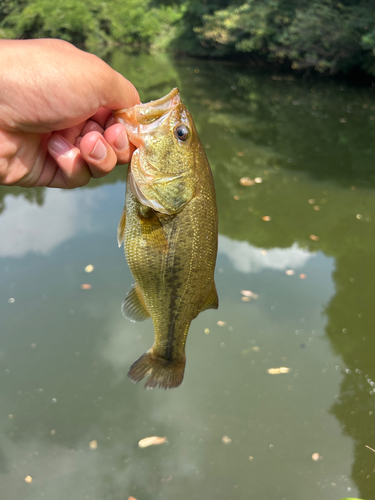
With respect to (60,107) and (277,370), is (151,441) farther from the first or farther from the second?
(60,107)

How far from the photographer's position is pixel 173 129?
71.6 inches

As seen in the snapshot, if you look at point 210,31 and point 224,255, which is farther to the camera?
point 210,31

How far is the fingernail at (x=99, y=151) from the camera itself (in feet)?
6.05

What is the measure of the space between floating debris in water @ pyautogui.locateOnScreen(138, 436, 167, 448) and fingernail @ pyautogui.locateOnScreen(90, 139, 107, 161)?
2.38 m

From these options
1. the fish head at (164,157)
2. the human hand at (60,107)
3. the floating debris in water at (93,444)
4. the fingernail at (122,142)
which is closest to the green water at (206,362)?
the floating debris in water at (93,444)

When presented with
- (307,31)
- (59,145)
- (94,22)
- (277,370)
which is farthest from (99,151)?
(94,22)

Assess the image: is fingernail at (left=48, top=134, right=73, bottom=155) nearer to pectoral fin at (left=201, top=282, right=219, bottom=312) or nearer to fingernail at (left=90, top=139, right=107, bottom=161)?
fingernail at (left=90, top=139, right=107, bottom=161)

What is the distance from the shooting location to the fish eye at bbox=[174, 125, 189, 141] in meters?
1.82

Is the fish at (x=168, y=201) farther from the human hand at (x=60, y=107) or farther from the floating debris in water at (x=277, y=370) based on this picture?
the floating debris in water at (x=277, y=370)

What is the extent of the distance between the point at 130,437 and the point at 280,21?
20004mm

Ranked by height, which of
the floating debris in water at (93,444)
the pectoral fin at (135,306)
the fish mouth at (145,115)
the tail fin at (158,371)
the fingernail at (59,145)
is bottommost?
the floating debris in water at (93,444)

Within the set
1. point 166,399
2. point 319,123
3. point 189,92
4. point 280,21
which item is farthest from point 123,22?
point 166,399

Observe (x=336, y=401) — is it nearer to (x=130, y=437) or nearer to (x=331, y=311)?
(x=331, y=311)

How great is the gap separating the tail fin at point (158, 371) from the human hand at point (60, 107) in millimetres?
1129
